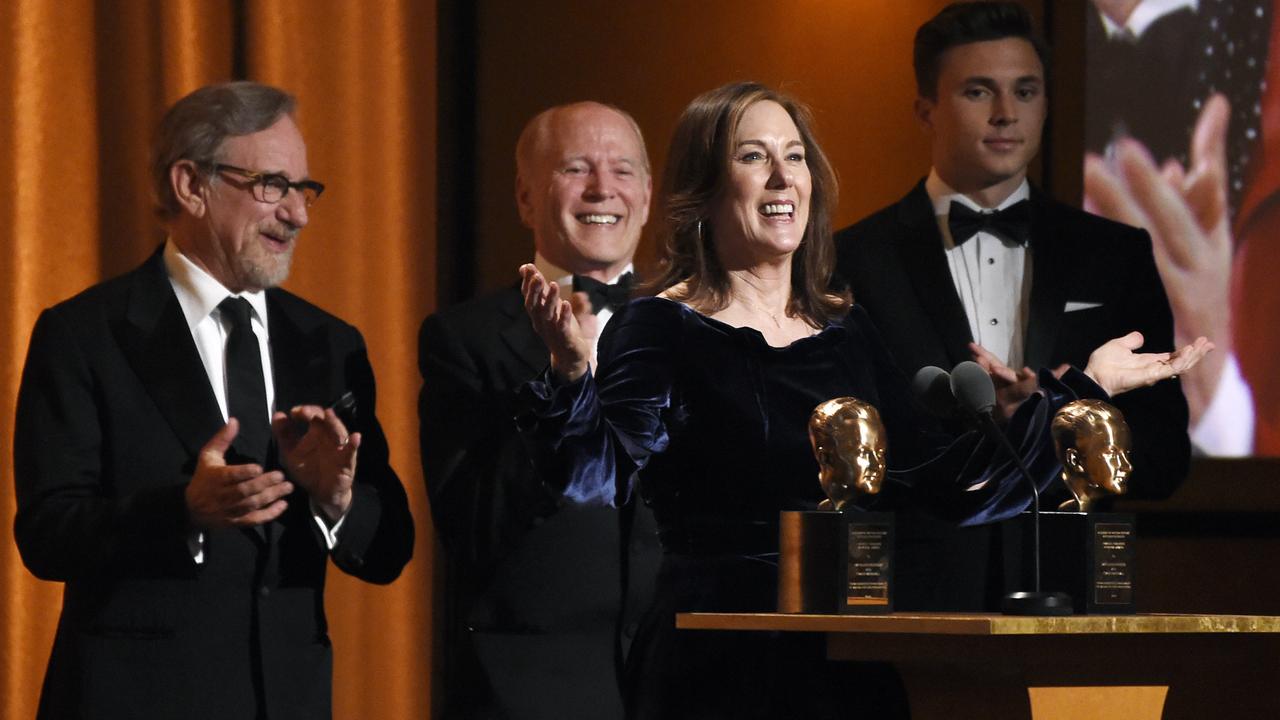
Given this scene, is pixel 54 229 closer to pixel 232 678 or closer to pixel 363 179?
pixel 363 179

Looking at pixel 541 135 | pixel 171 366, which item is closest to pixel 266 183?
pixel 171 366

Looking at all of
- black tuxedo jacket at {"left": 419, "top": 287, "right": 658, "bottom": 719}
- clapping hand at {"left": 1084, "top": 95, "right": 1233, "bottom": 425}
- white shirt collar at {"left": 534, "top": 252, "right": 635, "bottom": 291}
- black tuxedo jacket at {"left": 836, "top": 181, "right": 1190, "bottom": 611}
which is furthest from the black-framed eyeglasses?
clapping hand at {"left": 1084, "top": 95, "right": 1233, "bottom": 425}

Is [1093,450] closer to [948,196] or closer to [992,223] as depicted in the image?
[992,223]

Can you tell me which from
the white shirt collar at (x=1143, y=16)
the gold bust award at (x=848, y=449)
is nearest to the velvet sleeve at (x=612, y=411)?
the gold bust award at (x=848, y=449)

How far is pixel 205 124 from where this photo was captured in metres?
3.22

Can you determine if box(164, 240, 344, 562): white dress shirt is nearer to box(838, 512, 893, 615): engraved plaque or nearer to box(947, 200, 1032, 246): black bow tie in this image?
box(838, 512, 893, 615): engraved plaque

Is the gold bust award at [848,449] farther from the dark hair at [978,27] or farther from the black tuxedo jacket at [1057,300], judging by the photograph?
the dark hair at [978,27]

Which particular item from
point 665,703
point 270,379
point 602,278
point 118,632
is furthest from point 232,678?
point 602,278

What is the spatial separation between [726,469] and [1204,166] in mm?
2325

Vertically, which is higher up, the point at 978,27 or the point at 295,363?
the point at 978,27

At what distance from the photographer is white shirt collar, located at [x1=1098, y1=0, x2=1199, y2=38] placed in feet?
14.4

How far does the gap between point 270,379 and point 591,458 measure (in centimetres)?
89

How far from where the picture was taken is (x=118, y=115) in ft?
14.0

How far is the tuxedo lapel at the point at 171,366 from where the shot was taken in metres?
2.93
